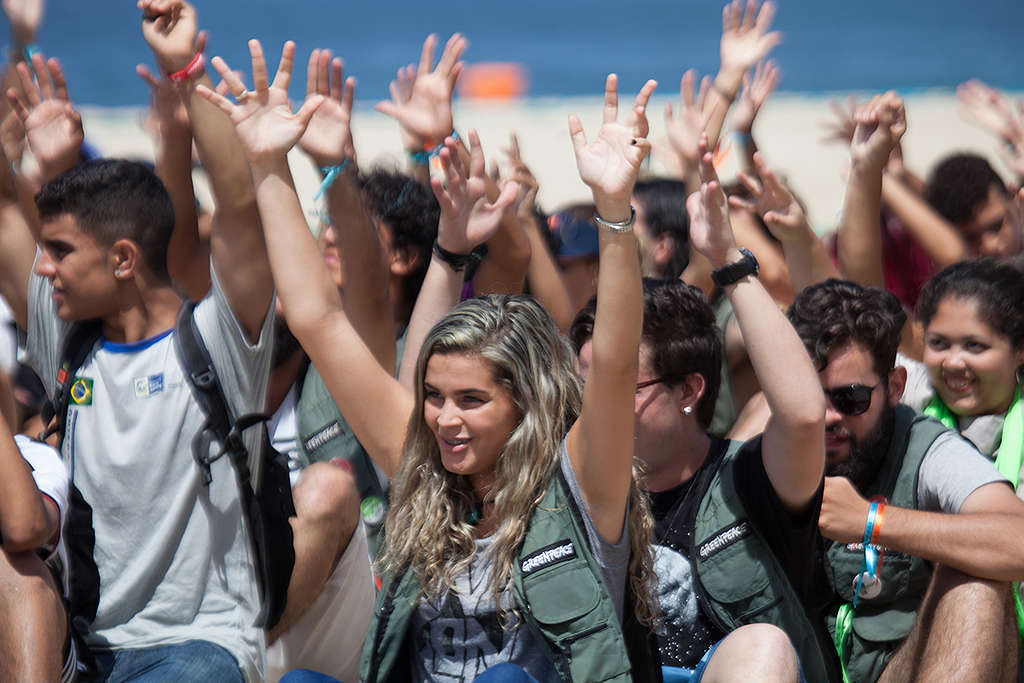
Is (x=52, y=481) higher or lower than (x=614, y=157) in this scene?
lower

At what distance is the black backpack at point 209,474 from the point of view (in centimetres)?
283

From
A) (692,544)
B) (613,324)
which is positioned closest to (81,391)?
(613,324)

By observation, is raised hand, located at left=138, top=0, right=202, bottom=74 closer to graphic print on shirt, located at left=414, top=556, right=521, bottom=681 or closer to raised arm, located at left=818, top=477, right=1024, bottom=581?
graphic print on shirt, located at left=414, top=556, right=521, bottom=681

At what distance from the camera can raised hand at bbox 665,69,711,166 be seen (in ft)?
13.5

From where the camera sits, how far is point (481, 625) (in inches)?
101

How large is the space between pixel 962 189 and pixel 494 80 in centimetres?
2240

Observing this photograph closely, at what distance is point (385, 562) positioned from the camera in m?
2.76

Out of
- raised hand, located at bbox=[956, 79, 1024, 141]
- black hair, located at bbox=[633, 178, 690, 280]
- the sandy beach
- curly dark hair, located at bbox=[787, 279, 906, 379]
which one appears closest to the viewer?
curly dark hair, located at bbox=[787, 279, 906, 379]

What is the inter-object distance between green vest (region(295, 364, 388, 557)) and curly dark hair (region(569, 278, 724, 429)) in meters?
0.99

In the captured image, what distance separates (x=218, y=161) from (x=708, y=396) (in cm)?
135

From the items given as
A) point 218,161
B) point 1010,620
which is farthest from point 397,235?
point 1010,620

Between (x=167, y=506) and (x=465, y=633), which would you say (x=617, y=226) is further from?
(x=167, y=506)

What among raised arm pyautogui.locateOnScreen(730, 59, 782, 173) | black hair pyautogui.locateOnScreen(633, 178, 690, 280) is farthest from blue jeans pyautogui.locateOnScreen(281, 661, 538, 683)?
raised arm pyautogui.locateOnScreen(730, 59, 782, 173)

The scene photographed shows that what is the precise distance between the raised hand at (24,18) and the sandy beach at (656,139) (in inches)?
194
